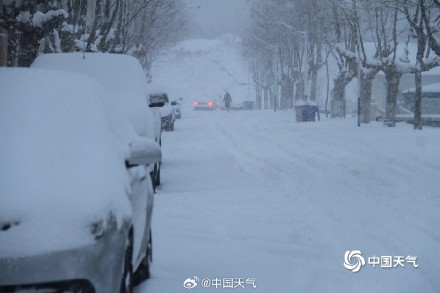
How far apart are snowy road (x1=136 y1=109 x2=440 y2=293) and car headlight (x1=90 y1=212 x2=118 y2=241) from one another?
1540 millimetres

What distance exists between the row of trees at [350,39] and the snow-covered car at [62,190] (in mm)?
16851

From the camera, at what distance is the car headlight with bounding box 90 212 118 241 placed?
10.4 feet

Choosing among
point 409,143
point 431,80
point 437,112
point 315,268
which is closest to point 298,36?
point 437,112

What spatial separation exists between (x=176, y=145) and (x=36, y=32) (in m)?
5.36

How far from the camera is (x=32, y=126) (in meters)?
3.60

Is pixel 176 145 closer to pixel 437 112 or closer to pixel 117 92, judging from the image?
pixel 117 92

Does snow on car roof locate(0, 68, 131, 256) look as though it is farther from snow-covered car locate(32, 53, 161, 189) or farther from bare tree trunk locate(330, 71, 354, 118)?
bare tree trunk locate(330, 71, 354, 118)

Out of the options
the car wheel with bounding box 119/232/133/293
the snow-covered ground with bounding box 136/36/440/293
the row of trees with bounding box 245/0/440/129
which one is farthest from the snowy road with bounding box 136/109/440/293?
the row of trees with bounding box 245/0/440/129

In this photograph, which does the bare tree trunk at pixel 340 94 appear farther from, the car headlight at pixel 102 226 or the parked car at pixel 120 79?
the car headlight at pixel 102 226

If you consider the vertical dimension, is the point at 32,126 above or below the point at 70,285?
above

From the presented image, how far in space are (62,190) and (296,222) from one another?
4298 millimetres

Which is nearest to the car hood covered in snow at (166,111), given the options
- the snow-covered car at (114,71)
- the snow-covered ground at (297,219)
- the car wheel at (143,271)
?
A: the snow-covered ground at (297,219)

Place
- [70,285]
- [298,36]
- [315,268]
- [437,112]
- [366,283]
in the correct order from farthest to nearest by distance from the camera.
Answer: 1. [298,36]
2. [437,112]
3. [315,268]
4. [366,283]
5. [70,285]

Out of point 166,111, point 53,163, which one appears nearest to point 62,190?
point 53,163
